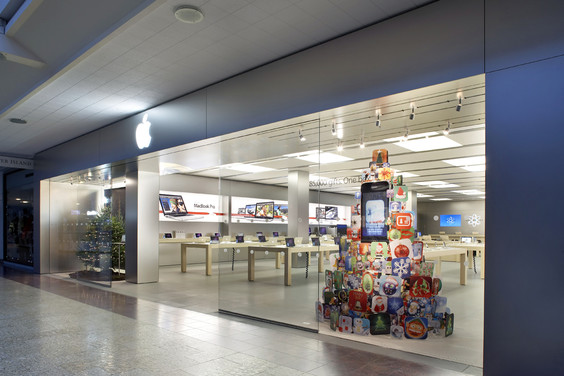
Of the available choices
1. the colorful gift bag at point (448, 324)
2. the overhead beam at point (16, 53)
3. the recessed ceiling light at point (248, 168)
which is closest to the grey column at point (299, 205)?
the recessed ceiling light at point (248, 168)

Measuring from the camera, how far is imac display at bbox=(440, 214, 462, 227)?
81.7ft

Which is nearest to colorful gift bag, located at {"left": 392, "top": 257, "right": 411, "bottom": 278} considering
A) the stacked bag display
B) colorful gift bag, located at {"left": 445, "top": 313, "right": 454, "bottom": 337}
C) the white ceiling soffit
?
the stacked bag display

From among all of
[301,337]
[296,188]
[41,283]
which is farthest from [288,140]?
[41,283]

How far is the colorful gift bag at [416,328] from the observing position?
4758mm

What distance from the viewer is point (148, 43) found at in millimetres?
4809

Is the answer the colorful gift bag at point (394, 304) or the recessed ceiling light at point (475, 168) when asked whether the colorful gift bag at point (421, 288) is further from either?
the recessed ceiling light at point (475, 168)

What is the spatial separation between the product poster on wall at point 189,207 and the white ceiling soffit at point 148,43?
21.3 feet

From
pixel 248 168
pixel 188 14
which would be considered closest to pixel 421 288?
pixel 188 14

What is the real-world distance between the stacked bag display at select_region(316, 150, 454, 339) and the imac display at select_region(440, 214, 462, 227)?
849 inches

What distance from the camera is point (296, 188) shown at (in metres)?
10.8

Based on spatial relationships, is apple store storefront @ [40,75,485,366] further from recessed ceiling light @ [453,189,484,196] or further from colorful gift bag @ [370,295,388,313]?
recessed ceiling light @ [453,189,484,196]

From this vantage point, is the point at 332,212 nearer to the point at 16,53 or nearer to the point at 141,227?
the point at 141,227

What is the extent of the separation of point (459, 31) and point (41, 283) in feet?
33.1

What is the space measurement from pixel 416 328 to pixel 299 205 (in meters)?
5.91
